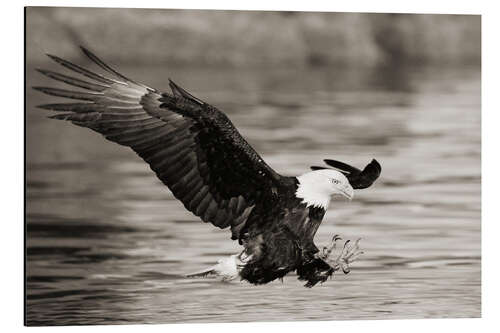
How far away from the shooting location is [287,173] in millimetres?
6996

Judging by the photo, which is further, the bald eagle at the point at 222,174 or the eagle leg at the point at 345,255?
the eagle leg at the point at 345,255

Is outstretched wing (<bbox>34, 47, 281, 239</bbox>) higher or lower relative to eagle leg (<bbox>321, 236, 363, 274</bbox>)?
higher

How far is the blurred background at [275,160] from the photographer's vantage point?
6.96 meters

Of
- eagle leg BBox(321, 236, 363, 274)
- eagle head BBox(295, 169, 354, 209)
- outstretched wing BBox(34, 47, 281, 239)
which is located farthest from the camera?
eagle leg BBox(321, 236, 363, 274)

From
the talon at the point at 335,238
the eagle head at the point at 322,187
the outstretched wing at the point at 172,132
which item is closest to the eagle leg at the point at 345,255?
the talon at the point at 335,238

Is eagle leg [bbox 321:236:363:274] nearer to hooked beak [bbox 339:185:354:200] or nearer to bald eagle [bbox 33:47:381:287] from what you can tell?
bald eagle [bbox 33:47:381:287]

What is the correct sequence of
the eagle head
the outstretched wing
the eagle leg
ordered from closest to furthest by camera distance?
the outstretched wing
the eagle head
the eagle leg

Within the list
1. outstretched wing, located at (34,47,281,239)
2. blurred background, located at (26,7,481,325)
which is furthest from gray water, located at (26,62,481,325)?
outstretched wing, located at (34,47,281,239)

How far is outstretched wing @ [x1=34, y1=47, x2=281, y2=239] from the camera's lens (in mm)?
6551

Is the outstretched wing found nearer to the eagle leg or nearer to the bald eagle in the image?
the bald eagle

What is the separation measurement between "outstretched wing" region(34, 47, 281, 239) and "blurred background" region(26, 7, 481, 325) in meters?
0.23

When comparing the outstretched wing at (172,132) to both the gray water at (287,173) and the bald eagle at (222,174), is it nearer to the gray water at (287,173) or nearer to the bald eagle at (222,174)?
the bald eagle at (222,174)

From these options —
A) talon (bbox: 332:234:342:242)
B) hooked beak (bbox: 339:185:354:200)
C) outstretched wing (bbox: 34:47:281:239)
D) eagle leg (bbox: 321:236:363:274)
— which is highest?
outstretched wing (bbox: 34:47:281:239)

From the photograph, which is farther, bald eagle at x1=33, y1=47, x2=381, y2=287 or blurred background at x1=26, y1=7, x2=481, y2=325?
blurred background at x1=26, y1=7, x2=481, y2=325
